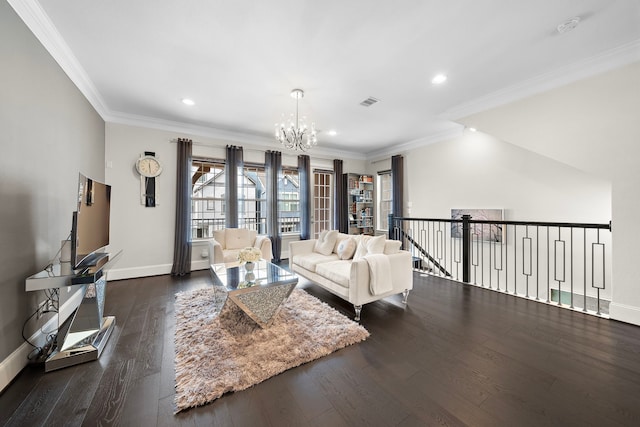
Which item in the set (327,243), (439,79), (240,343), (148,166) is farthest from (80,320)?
(439,79)

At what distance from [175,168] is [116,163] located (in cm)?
88

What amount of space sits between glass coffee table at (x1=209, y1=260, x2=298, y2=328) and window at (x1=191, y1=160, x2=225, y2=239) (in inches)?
104

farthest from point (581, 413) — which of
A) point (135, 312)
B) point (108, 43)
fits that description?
point (108, 43)

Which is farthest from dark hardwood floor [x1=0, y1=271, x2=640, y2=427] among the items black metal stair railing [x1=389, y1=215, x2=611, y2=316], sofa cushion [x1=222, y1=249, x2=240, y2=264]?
sofa cushion [x1=222, y1=249, x2=240, y2=264]

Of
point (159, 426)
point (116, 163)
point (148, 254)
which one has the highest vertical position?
point (116, 163)

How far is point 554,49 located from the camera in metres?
2.53

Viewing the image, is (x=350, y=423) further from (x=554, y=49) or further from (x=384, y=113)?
(x=384, y=113)

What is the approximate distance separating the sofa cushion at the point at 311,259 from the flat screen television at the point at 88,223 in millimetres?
2351

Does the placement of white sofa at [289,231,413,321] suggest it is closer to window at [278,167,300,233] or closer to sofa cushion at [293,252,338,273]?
sofa cushion at [293,252,338,273]

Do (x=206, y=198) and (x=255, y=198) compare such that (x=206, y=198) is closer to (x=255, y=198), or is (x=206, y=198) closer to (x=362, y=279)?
(x=255, y=198)

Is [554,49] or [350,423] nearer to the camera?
[350,423]

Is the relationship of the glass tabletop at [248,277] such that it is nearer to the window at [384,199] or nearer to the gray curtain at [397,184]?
the gray curtain at [397,184]

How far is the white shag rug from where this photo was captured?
5.44 ft

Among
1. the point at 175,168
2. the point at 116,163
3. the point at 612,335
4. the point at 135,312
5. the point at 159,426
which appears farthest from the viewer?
the point at 175,168
